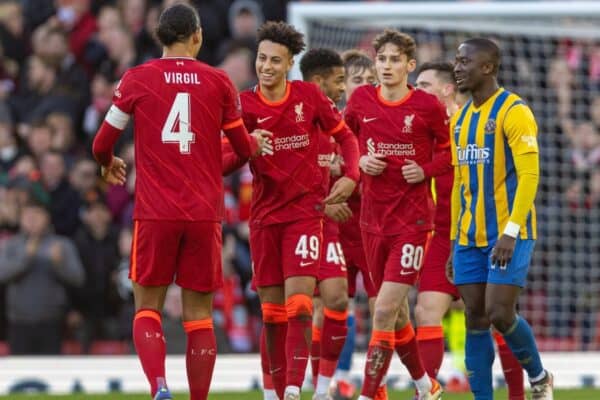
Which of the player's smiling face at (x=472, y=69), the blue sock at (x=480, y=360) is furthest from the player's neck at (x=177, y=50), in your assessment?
the blue sock at (x=480, y=360)

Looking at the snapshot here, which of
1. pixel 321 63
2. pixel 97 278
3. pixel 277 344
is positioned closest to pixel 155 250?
pixel 277 344

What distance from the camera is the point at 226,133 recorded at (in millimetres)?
7816

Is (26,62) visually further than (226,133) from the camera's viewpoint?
Yes

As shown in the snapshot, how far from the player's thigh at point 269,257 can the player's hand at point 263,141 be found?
1.63 ft

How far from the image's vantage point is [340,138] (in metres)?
8.76

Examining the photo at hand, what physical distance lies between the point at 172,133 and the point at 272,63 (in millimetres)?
1282

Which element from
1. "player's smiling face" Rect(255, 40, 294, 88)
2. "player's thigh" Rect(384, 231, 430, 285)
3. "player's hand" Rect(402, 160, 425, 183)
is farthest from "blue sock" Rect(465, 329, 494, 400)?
"player's smiling face" Rect(255, 40, 294, 88)

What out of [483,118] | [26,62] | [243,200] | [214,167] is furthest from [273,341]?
[26,62]

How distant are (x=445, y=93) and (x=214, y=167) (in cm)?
245

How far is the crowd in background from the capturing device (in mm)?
12938

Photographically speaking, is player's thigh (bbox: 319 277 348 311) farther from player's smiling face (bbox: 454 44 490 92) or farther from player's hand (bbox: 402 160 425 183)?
player's smiling face (bbox: 454 44 490 92)

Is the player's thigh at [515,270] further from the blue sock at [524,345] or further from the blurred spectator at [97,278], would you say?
the blurred spectator at [97,278]

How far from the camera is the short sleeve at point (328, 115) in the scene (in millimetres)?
8742

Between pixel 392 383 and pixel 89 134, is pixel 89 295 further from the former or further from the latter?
pixel 392 383
